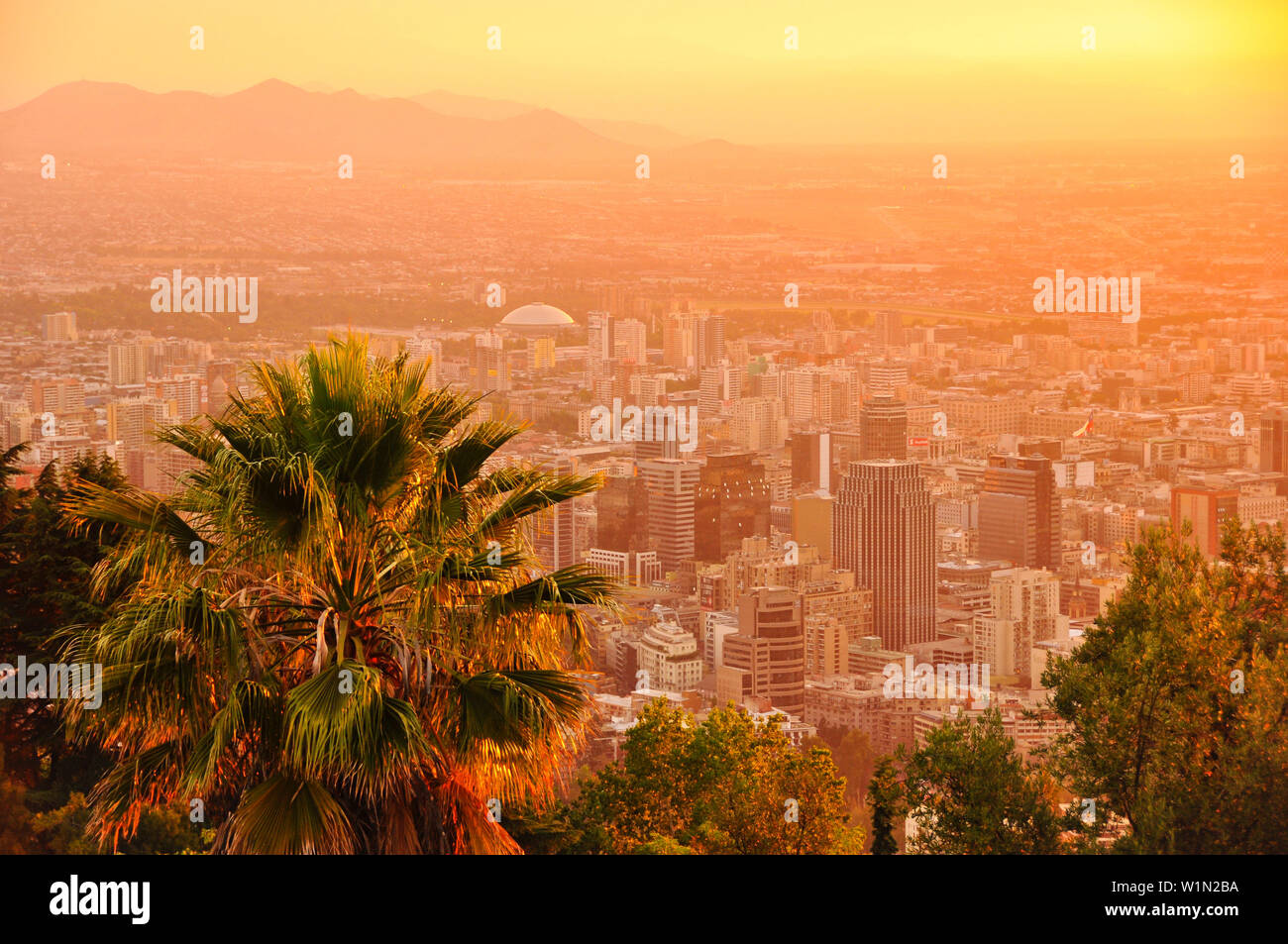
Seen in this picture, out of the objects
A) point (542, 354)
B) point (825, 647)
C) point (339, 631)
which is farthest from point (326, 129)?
point (339, 631)

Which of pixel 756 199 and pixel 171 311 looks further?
pixel 756 199

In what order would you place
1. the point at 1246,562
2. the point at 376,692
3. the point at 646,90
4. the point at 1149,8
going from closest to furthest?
the point at 376,692, the point at 1246,562, the point at 1149,8, the point at 646,90

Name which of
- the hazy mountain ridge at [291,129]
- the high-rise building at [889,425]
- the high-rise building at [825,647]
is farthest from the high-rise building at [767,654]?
the hazy mountain ridge at [291,129]

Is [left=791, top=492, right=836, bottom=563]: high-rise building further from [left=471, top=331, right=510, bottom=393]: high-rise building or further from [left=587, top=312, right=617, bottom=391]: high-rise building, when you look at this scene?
[left=471, top=331, right=510, bottom=393]: high-rise building

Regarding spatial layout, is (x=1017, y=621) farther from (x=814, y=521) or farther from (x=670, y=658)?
(x=670, y=658)

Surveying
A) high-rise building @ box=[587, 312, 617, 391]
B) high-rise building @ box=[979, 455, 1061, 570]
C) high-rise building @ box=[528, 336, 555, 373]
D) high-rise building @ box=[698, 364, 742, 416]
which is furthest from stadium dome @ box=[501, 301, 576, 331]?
high-rise building @ box=[979, 455, 1061, 570]
